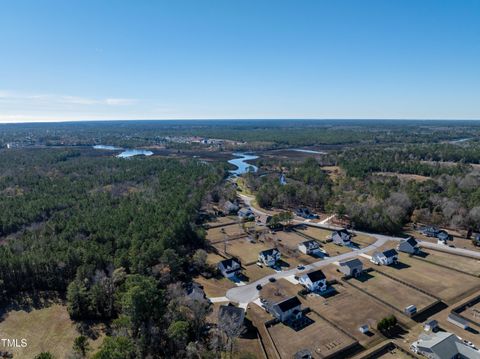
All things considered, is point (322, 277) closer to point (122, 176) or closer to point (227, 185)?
point (227, 185)

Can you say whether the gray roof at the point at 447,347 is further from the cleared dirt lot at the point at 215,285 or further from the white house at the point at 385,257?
the cleared dirt lot at the point at 215,285

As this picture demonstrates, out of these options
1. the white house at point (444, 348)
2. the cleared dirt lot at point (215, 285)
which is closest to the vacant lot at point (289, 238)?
the cleared dirt lot at point (215, 285)

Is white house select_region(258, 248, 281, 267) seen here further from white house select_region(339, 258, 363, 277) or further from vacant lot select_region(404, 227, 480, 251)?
vacant lot select_region(404, 227, 480, 251)

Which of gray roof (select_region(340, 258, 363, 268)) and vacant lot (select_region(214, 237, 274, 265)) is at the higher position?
gray roof (select_region(340, 258, 363, 268))

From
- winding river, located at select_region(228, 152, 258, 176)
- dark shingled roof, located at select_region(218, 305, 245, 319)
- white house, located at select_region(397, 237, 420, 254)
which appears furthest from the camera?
winding river, located at select_region(228, 152, 258, 176)

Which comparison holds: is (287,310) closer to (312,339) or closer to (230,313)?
(312,339)

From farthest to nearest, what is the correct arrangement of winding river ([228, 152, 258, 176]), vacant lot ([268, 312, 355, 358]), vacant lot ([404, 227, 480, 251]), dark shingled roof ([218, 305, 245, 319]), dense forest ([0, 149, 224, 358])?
winding river ([228, 152, 258, 176]) < vacant lot ([404, 227, 480, 251]) < dark shingled roof ([218, 305, 245, 319]) < vacant lot ([268, 312, 355, 358]) < dense forest ([0, 149, 224, 358])

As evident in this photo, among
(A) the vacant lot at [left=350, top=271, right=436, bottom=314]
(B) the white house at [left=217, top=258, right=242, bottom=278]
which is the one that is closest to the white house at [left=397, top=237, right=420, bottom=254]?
(A) the vacant lot at [left=350, top=271, right=436, bottom=314]

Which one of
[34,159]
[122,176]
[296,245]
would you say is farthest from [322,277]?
[34,159]
